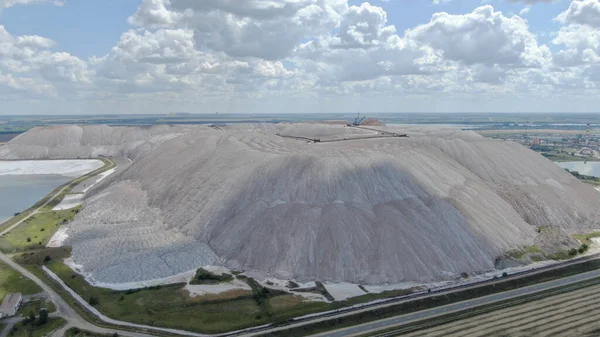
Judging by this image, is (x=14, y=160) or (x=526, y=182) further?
(x=14, y=160)

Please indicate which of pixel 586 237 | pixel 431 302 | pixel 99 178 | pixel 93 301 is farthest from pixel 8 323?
pixel 99 178

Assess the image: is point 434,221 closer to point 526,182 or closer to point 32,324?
point 526,182

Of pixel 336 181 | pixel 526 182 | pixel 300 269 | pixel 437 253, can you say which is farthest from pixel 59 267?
pixel 526 182

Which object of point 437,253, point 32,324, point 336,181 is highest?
point 336,181

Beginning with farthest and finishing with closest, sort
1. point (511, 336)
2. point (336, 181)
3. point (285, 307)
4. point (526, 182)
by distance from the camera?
point (526, 182) < point (336, 181) < point (285, 307) < point (511, 336)

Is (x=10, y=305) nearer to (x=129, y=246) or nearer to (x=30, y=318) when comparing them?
(x=30, y=318)

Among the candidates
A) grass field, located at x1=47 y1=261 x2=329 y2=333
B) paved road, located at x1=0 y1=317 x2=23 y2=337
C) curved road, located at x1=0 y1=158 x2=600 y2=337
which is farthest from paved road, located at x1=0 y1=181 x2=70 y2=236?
paved road, located at x1=0 y1=317 x2=23 y2=337

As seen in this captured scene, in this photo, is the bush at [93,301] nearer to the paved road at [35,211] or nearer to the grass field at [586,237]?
the paved road at [35,211]

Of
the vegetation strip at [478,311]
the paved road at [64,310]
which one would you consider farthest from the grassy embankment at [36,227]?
the vegetation strip at [478,311]
